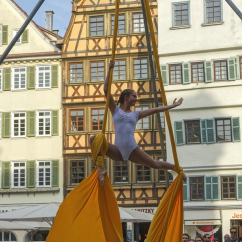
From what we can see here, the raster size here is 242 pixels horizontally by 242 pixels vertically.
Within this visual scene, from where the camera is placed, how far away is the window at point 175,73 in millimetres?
27703

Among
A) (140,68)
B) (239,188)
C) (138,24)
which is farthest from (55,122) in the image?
(239,188)

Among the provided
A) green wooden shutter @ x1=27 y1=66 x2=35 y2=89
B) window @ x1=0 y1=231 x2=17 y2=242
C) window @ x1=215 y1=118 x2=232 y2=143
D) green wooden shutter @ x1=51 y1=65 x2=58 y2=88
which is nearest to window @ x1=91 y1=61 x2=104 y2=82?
green wooden shutter @ x1=51 y1=65 x2=58 y2=88

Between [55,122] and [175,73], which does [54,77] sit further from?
[175,73]

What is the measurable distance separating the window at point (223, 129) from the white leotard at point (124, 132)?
67.7 ft

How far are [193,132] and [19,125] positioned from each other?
9794mm

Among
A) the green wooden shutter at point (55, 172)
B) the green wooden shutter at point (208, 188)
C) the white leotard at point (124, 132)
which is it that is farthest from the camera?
the green wooden shutter at point (55, 172)

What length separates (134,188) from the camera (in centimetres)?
2784

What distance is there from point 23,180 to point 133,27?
34.2 feet

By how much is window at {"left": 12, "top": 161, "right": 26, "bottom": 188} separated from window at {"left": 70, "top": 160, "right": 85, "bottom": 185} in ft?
8.90

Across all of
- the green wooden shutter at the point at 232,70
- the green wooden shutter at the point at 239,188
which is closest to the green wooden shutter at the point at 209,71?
the green wooden shutter at the point at 232,70

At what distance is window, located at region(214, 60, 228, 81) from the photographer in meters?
27.1

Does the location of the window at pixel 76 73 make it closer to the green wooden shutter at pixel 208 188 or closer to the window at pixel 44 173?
the window at pixel 44 173

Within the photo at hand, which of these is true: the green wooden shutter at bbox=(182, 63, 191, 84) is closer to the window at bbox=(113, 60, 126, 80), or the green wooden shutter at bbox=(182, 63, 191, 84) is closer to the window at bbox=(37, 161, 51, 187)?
the window at bbox=(113, 60, 126, 80)

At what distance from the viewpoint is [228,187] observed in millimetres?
26312
